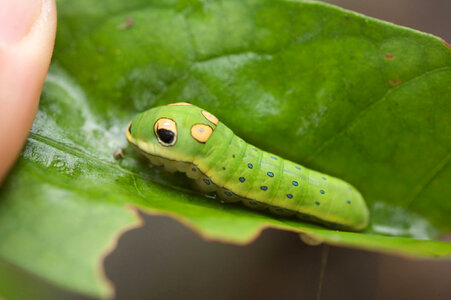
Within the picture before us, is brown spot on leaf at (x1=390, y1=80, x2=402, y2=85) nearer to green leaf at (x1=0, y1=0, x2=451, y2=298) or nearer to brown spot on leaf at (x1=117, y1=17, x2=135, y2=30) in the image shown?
green leaf at (x1=0, y1=0, x2=451, y2=298)

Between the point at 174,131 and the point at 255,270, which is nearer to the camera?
the point at 174,131

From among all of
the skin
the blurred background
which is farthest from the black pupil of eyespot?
the blurred background

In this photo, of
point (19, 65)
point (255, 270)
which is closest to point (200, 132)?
point (19, 65)

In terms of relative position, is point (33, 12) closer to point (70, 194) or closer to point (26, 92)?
point (26, 92)

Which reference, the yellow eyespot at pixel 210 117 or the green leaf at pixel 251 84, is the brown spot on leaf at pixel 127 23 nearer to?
the green leaf at pixel 251 84

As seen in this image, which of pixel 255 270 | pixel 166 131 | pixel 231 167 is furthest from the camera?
pixel 255 270

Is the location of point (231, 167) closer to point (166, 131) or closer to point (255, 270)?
point (166, 131)

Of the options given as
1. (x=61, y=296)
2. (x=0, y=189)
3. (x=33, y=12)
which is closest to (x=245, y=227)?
(x=0, y=189)
